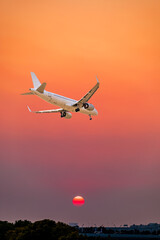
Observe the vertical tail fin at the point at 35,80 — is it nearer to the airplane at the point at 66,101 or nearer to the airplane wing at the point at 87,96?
the airplane at the point at 66,101

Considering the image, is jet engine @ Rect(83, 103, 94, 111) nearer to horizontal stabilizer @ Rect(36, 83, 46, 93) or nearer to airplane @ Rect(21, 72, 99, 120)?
airplane @ Rect(21, 72, 99, 120)

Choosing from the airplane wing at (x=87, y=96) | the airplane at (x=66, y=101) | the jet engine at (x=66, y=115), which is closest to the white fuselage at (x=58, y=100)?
the airplane at (x=66, y=101)

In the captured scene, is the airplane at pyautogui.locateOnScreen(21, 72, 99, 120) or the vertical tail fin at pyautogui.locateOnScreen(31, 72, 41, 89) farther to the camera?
the vertical tail fin at pyautogui.locateOnScreen(31, 72, 41, 89)

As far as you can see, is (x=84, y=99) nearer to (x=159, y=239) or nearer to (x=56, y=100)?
(x=56, y=100)

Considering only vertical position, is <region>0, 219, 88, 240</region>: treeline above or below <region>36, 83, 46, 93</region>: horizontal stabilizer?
below

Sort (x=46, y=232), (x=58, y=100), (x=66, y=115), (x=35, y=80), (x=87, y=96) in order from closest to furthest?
(x=46, y=232)
(x=87, y=96)
(x=58, y=100)
(x=66, y=115)
(x=35, y=80)

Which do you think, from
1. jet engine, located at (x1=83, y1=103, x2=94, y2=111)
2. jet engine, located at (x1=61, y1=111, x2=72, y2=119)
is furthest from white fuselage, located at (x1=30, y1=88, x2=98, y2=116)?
jet engine, located at (x1=61, y1=111, x2=72, y2=119)

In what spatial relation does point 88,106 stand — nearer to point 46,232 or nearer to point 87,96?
point 87,96

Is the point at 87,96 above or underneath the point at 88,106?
above

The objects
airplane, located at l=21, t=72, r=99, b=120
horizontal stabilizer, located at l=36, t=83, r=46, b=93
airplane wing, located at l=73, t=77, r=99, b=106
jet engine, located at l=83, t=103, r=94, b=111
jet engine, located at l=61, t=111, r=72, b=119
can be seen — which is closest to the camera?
horizontal stabilizer, located at l=36, t=83, r=46, b=93

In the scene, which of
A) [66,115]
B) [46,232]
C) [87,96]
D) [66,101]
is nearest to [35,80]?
[66,115]

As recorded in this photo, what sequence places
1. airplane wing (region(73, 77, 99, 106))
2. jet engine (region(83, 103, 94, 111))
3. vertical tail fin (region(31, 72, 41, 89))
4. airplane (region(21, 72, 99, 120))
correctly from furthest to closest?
vertical tail fin (region(31, 72, 41, 89)), jet engine (region(83, 103, 94, 111)), airplane (region(21, 72, 99, 120)), airplane wing (region(73, 77, 99, 106))

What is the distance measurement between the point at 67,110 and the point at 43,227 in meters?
29.0

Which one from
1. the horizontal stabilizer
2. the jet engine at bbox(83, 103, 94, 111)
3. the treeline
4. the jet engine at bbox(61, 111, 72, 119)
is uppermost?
the horizontal stabilizer
